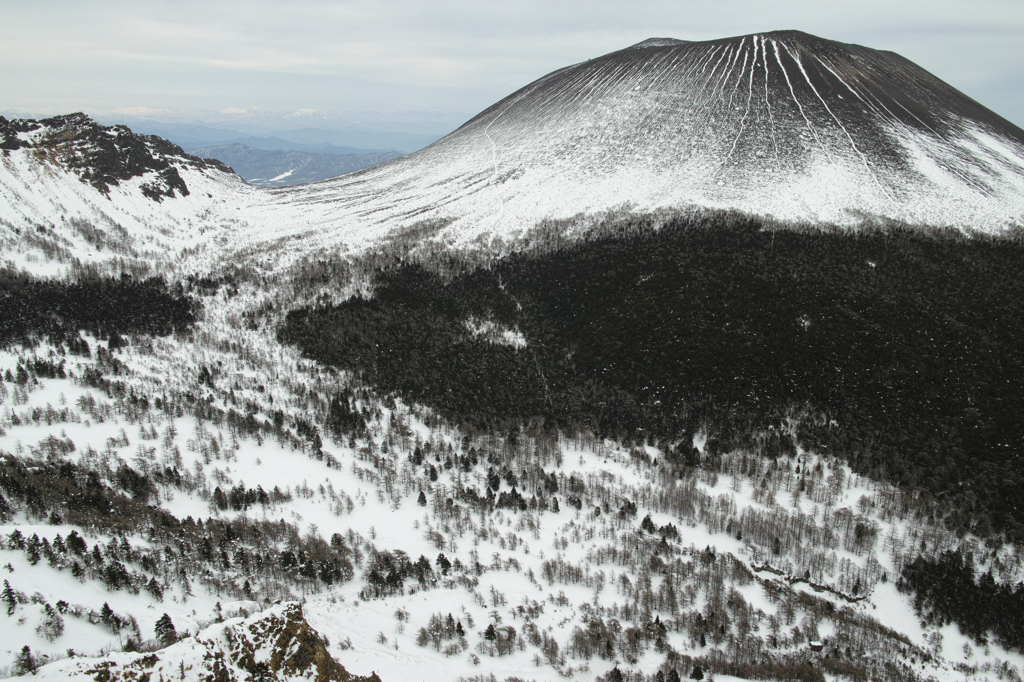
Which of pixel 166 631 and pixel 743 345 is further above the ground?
pixel 743 345

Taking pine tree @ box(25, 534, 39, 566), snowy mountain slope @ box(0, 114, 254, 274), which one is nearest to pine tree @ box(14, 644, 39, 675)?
pine tree @ box(25, 534, 39, 566)

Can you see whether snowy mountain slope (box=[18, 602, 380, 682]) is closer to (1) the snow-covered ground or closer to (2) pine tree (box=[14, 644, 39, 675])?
(2) pine tree (box=[14, 644, 39, 675])

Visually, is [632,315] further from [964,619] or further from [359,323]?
[964,619]

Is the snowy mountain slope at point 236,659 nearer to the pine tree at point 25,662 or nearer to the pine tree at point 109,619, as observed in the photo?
the pine tree at point 25,662

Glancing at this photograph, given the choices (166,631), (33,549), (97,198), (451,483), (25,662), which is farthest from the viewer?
(97,198)

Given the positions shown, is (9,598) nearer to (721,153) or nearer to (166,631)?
(166,631)

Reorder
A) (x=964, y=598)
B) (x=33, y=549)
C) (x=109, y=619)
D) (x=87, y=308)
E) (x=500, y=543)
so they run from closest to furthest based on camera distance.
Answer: (x=109, y=619)
(x=33, y=549)
(x=964, y=598)
(x=500, y=543)
(x=87, y=308)

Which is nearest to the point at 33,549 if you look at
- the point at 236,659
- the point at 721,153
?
the point at 236,659

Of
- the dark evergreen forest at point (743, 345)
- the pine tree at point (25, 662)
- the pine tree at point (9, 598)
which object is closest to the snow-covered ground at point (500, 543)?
the pine tree at point (9, 598)
